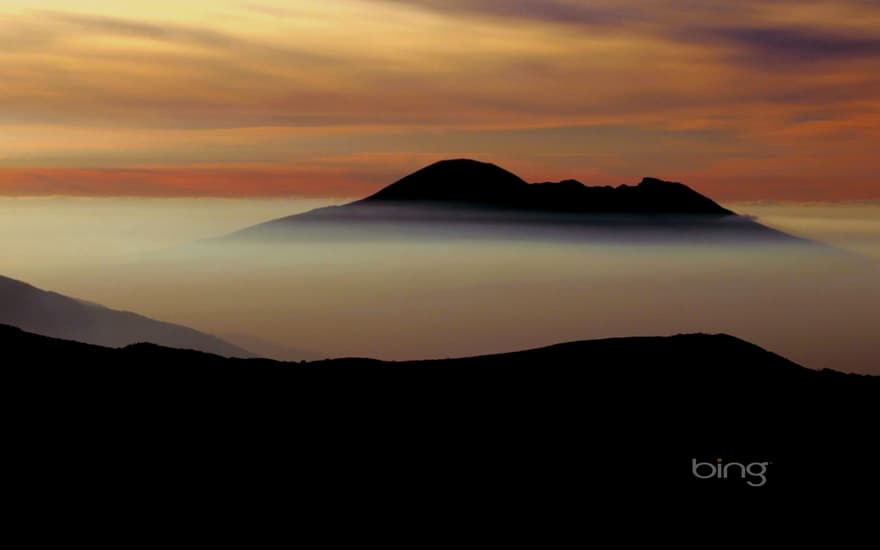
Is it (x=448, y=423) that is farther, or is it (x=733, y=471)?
(x=448, y=423)

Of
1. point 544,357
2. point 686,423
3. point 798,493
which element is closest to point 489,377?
point 544,357

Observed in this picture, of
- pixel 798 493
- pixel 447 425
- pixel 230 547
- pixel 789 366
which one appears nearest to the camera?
pixel 230 547

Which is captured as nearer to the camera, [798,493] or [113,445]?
[798,493]

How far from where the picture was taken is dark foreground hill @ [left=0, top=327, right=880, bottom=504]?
3250cm

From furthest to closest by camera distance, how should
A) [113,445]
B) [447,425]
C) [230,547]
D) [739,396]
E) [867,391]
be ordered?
[867,391], [739,396], [447,425], [113,445], [230,547]

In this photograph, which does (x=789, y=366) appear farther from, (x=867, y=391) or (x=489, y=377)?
(x=489, y=377)

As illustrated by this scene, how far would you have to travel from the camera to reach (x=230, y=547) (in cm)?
2688

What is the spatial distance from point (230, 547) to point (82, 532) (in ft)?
14.1

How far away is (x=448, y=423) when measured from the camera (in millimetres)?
38344

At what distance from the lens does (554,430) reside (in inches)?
1502

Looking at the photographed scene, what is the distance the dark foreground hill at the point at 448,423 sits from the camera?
32.5 metres

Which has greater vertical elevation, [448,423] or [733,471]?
[448,423]

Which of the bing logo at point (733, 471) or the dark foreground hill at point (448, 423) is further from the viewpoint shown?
the bing logo at point (733, 471)

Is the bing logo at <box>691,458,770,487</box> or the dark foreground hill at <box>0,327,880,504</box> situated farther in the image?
the bing logo at <box>691,458,770,487</box>
